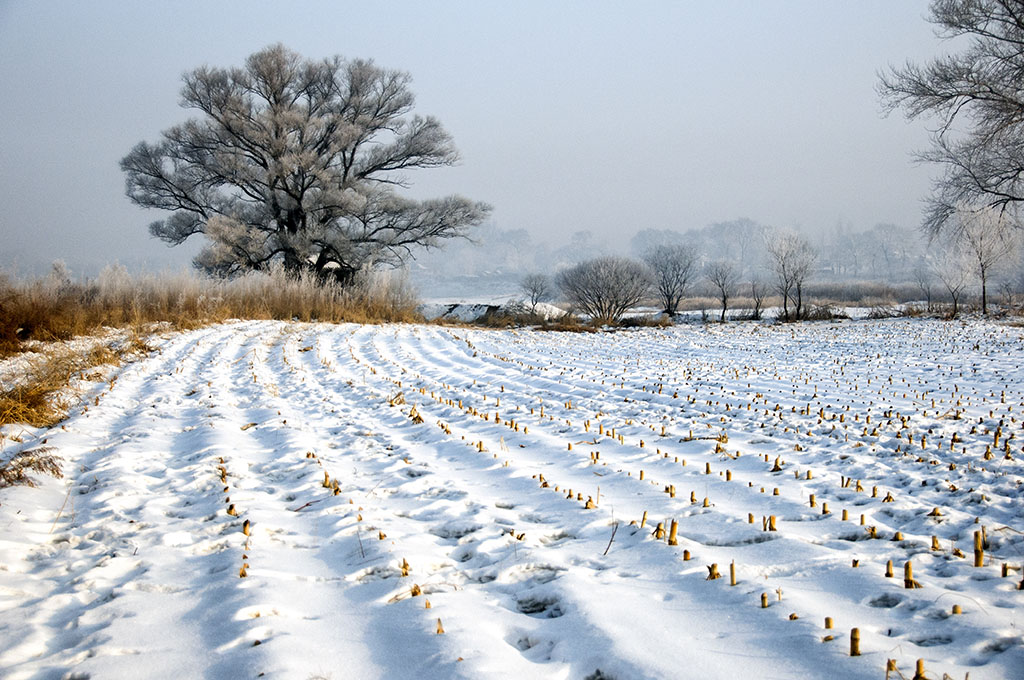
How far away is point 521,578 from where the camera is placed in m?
2.37

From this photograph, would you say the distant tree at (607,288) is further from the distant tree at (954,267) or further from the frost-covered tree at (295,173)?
the distant tree at (954,267)

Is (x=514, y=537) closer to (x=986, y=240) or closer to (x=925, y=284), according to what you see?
(x=986, y=240)

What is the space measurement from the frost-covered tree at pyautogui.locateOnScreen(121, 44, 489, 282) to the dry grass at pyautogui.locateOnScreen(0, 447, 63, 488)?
15746 mm

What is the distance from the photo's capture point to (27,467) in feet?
11.5

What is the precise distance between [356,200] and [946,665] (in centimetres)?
1965

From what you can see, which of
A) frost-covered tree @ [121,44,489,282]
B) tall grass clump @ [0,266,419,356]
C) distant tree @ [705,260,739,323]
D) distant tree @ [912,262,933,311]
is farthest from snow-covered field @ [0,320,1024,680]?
distant tree @ [912,262,933,311]

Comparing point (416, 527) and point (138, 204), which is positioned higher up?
point (138, 204)

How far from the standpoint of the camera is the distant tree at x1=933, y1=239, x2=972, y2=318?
26.8 metres

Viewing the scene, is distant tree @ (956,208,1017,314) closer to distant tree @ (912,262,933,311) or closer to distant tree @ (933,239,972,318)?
distant tree @ (933,239,972,318)

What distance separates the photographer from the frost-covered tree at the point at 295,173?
18.9 metres

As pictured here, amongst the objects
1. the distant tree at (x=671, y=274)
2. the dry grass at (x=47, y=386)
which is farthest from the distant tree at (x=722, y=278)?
the dry grass at (x=47, y=386)

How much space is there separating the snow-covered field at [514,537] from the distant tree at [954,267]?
2683 centimetres

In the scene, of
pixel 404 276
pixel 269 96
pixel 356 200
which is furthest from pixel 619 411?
pixel 269 96

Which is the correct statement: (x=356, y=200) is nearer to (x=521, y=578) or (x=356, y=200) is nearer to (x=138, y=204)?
(x=138, y=204)
